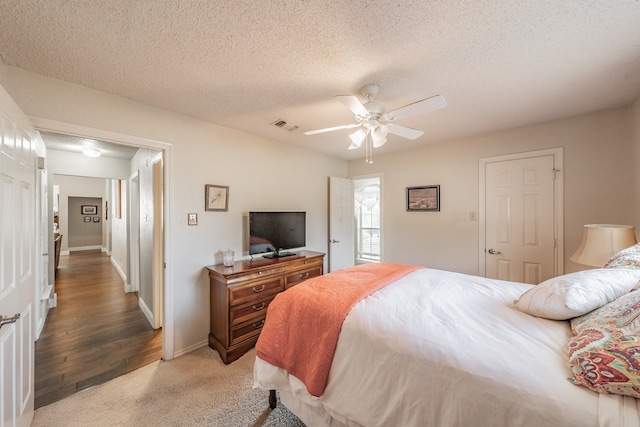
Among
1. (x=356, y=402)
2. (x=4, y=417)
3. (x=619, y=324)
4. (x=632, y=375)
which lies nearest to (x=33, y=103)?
(x=4, y=417)

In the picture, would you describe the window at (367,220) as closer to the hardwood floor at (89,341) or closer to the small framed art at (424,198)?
the small framed art at (424,198)

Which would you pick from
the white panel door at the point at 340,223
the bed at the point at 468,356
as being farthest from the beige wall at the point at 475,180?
the bed at the point at 468,356

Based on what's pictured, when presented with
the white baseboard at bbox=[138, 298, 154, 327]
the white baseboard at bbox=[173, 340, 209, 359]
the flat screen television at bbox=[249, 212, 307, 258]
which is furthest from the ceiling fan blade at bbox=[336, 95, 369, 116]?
the white baseboard at bbox=[138, 298, 154, 327]

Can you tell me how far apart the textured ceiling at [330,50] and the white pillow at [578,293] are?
137cm

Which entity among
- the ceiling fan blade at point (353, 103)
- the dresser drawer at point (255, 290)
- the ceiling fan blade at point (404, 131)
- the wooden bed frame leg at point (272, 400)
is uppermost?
the ceiling fan blade at point (353, 103)

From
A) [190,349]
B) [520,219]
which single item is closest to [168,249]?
[190,349]

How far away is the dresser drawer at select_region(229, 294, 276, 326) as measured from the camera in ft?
7.69

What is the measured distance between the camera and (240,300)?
2391mm

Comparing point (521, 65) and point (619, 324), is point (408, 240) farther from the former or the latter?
point (619, 324)

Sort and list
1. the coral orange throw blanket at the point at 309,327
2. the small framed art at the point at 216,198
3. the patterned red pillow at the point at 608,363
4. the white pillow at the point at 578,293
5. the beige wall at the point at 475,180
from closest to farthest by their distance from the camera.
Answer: the patterned red pillow at the point at 608,363, the white pillow at the point at 578,293, the coral orange throw blanket at the point at 309,327, the beige wall at the point at 475,180, the small framed art at the point at 216,198

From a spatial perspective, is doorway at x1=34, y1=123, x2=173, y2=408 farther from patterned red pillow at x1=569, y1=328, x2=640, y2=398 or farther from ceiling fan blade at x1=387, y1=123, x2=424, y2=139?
patterned red pillow at x1=569, y1=328, x2=640, y2=398

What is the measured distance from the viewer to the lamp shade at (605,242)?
185 cm

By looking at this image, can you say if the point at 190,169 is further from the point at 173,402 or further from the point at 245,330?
the point at 173,402

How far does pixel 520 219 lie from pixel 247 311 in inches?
131
